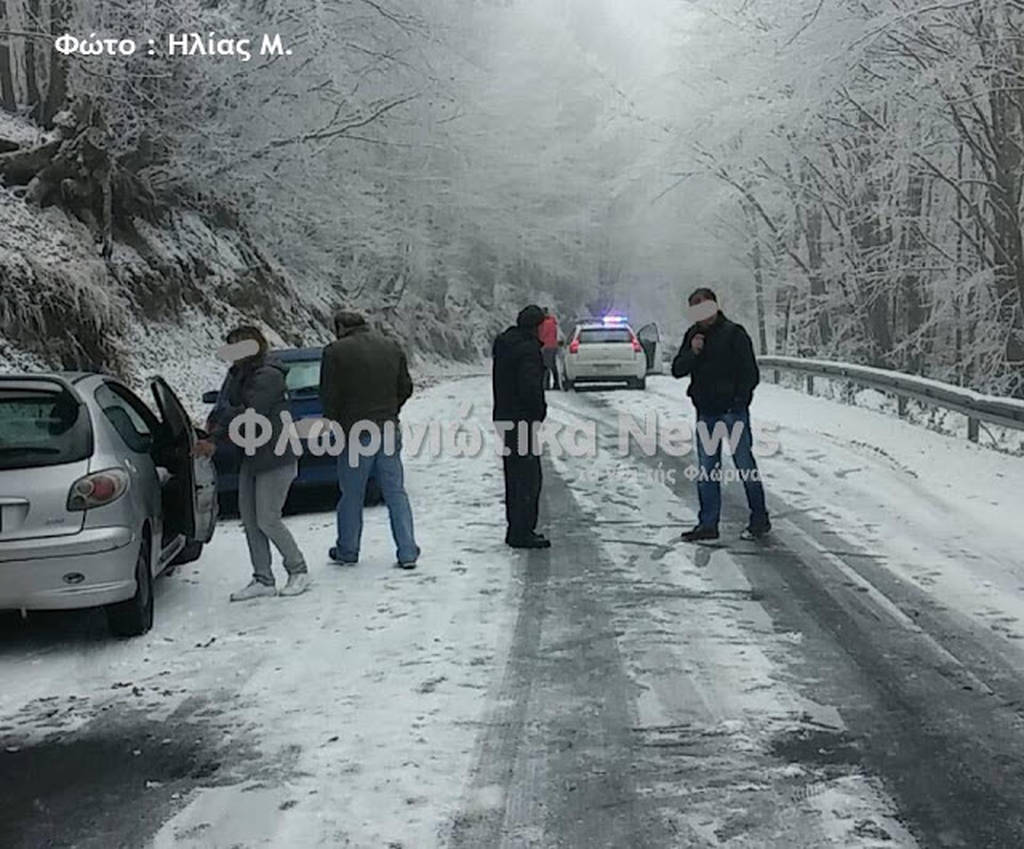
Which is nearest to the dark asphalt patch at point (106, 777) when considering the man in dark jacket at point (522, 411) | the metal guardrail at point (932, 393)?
the man in dark jacket at point (522, 411)

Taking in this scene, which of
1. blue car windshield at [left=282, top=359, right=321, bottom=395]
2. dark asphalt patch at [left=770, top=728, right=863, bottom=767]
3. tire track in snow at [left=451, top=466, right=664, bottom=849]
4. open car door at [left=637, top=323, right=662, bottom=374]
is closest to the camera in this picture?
tire track in snow at [left=451, top=466, right=664, bottom=849]

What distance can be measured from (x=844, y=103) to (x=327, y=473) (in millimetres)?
12970

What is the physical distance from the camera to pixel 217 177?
22.3m

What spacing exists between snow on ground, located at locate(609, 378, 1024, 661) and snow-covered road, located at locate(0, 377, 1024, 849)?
5 cm

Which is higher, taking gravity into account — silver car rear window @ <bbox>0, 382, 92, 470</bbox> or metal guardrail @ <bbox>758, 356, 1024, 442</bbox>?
silver car rear window @ <bbox>0, 382, 92, 470</bbox>

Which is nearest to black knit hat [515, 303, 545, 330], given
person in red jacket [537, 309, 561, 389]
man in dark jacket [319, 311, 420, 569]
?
man in dark jacket [319, 311, 420, 569]

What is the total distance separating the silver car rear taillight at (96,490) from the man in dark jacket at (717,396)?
13.9 feet

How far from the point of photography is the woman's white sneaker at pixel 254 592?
7.49 metres

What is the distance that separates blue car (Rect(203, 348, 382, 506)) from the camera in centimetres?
1029

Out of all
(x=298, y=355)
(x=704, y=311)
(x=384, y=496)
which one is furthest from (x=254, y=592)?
(x=298, y=355)

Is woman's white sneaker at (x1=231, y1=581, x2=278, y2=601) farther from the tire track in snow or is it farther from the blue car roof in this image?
the blue car roof

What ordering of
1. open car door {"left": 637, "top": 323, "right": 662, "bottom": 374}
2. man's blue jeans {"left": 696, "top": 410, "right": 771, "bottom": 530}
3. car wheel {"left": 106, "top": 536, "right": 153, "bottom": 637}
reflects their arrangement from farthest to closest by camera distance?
open car door {"left": 637, "top": 323, "right": 662, "bottom": 374} < man's blue jeans {"left": 696, "top": 410, "right": 771, "bottom": 530} < car wheel {"left": 106, "top": 536, "right": 153, "bottom": 637}

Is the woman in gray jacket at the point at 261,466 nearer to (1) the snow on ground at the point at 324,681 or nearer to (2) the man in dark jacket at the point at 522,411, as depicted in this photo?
(1) the snow on ground at the point at 324,681

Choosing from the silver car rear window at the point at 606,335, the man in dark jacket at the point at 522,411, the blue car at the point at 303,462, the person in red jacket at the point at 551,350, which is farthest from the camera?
the silver car rear window at the point at 606,335
